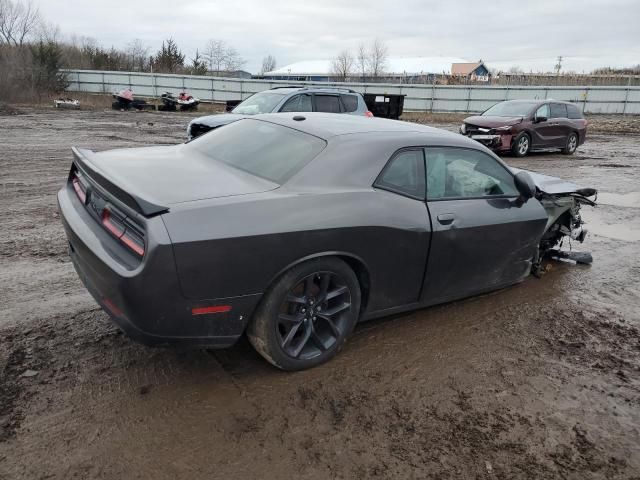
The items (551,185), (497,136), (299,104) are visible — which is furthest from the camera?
(497,136)

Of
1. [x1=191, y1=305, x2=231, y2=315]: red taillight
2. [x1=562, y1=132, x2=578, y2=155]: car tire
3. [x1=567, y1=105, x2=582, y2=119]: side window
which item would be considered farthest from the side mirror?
[x1=567, y1=105, x2=582, y2=119]: side window

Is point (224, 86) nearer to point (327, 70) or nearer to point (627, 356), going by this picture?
point (627, 356)

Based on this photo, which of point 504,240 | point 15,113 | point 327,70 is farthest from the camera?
point 327,70

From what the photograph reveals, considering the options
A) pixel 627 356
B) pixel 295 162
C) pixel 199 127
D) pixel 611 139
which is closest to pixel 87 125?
pixel 199 127

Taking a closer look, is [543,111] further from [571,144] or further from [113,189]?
[113,189]

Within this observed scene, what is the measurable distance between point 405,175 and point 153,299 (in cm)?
196

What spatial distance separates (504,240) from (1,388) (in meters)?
3.69

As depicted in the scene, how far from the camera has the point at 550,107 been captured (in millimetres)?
15062

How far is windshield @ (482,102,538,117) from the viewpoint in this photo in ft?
47.5

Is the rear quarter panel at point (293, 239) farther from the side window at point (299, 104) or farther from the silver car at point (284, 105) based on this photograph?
the side window at point (299, 104)

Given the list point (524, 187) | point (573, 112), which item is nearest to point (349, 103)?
point (524, 187)

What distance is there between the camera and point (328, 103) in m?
11.5

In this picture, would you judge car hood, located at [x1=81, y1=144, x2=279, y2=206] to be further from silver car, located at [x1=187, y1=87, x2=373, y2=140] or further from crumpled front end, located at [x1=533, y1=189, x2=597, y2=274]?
silver car, located at [x1=187, y1=87, x2=373, y2=140]

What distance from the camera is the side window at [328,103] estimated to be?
1135 cm
